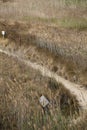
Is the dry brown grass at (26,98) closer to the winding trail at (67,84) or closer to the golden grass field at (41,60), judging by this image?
the golden grass field at (41,60)

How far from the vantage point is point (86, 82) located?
576 inches

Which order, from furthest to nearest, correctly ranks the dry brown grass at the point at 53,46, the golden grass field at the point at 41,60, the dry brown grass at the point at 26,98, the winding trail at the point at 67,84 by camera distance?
the dry brown grass at the point at 53,46, the winding trail at the point at 67,84, the golden grass field at the point at 41,60, the dry brown grass at the point at 26,98

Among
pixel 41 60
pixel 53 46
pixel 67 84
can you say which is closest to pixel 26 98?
pixel 67 84

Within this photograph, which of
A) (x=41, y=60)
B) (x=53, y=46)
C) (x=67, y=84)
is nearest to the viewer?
(x=67, y=84)

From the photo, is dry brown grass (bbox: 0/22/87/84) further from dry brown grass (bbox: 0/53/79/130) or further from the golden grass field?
dry brown grass (bbox: 0/53/79/130)

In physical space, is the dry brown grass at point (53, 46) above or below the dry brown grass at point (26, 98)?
below

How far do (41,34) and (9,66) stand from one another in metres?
4.93

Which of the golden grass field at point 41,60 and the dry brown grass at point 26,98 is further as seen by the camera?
the golden grass field at point 41,60

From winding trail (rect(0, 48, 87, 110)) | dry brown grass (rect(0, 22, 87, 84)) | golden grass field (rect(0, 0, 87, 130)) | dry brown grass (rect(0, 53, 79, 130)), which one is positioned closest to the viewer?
dry brown grass (rect(0, 53, 79, 130))

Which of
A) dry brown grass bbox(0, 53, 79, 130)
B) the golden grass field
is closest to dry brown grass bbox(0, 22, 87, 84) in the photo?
the golden grass field

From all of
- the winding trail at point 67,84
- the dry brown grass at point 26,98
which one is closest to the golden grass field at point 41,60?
the dry brown grass at point 26,98

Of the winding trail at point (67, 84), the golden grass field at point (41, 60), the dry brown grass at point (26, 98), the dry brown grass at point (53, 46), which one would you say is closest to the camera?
the dry brown grass at point (26, 98)

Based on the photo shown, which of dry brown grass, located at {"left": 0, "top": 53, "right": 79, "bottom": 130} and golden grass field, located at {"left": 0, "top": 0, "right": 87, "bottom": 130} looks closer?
dry brown grass, located at {"left": 0, "top": 53, "right": 79, "bottom": 130}

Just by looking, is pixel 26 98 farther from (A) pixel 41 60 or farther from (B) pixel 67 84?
(A) pixel 41 60
